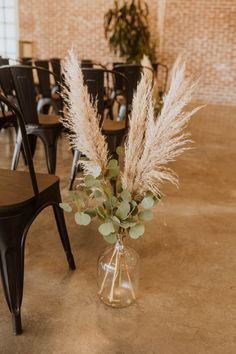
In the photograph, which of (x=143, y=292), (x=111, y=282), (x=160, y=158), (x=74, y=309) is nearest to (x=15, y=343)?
(x=74, y=309)

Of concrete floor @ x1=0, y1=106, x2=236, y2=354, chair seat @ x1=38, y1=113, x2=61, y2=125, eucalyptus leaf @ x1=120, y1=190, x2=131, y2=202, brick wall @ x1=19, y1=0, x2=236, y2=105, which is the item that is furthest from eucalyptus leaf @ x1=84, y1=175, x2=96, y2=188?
brick wall @ x1=19, y1=0, x2=236, y2=105

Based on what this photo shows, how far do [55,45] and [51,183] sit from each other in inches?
287

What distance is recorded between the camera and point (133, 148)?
49.4 inches

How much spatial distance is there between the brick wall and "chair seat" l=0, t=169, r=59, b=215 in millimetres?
6771

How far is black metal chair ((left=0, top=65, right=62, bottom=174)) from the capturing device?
2.60 meters

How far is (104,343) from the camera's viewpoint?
1.51m

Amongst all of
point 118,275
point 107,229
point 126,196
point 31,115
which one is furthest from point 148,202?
point 31,115

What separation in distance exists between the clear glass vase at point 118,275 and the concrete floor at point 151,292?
51mm

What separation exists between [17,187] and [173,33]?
23.0ft

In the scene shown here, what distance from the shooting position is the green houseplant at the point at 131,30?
24.0 feet

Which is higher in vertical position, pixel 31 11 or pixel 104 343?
pixel 31 11

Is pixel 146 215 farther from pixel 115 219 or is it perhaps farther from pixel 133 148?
pixel 133 148

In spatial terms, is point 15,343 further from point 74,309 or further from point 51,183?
point 51,183

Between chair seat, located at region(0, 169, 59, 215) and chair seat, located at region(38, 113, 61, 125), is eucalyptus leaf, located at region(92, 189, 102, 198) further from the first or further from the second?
chair seat, located at region(38, 113, 61, 125)
